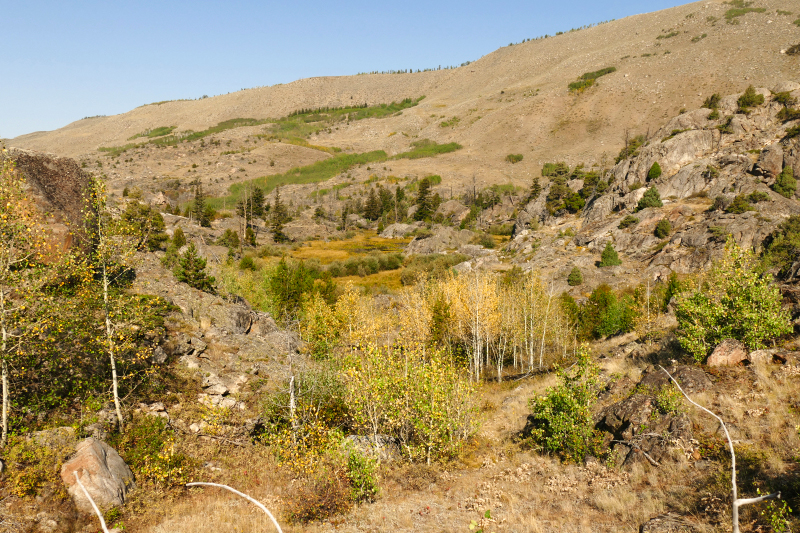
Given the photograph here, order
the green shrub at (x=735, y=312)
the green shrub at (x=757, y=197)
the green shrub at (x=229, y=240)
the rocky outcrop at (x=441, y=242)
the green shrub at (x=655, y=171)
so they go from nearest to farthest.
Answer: the green shrub at (x=735, y=312) → the green shrub at (x=757, y=197) → the green shrub at (x=655, y=171) → the green shrub at (x=229, y=240) → the rocky outcrop at (x=441, y=242)

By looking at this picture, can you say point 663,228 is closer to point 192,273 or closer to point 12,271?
point 192,273

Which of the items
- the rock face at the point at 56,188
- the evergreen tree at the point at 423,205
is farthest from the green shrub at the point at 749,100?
the rock face at the point at 56,188

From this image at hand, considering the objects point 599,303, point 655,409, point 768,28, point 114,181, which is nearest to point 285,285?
point 599,303

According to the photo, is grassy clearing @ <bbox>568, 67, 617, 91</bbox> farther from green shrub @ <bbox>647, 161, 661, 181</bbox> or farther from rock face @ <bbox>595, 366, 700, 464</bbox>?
rock face @ <bbox>595, 366, 700, 464</bbox>

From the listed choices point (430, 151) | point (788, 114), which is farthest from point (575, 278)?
point (430, 151)

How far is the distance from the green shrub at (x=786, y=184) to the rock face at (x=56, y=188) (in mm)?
82863

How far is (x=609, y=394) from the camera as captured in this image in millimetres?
20094

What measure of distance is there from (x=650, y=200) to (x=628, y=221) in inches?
Result: 251

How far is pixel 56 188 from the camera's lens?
22078mm

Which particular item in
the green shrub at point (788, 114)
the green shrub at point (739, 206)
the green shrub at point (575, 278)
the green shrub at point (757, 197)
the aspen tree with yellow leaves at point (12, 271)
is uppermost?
the green shrub at point (788, 114)

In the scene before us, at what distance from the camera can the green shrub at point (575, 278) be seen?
6352cm

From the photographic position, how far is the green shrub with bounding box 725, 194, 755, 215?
59.9 metres

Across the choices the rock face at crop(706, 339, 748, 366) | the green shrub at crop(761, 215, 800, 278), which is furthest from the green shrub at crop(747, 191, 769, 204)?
the rock face at crop(706, 339, 748, 366)

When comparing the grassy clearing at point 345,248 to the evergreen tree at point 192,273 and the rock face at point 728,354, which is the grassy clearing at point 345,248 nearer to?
the evergreen tree at point 192,273
